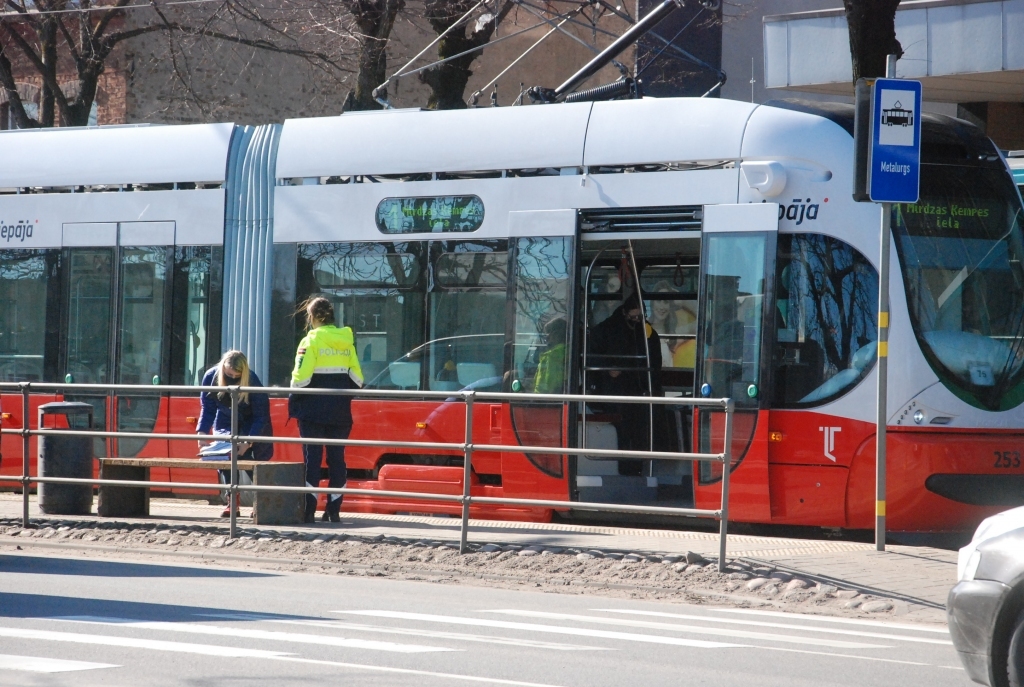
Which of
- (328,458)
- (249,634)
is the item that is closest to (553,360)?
(328,458)

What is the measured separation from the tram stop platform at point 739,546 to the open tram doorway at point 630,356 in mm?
863

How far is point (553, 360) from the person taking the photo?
39.4 feet

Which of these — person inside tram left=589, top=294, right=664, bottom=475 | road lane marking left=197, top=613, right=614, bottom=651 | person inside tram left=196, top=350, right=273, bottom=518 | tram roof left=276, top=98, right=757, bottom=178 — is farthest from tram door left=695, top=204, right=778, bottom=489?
road lane marking left=197, top=613, right=614, bottom=651

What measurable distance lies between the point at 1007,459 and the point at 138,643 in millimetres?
6909

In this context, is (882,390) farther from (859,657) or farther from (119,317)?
(119,317)

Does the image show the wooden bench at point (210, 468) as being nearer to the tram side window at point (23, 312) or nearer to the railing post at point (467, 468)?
the railing post at point (467, 468)

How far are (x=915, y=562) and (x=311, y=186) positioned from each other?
21.1 feet

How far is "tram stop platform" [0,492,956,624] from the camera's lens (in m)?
8.72

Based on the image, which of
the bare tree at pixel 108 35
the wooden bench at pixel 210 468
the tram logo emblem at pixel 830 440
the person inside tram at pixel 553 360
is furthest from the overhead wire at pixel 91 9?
the tram logo emblem at pixel 830 440

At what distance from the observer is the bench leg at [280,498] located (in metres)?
11.4

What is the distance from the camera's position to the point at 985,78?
18.9 metres

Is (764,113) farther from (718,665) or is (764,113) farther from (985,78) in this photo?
(985,78)

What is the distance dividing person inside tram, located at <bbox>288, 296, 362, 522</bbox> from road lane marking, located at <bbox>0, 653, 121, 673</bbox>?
16.7ft

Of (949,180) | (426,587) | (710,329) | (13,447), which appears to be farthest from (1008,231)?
(13,447)
